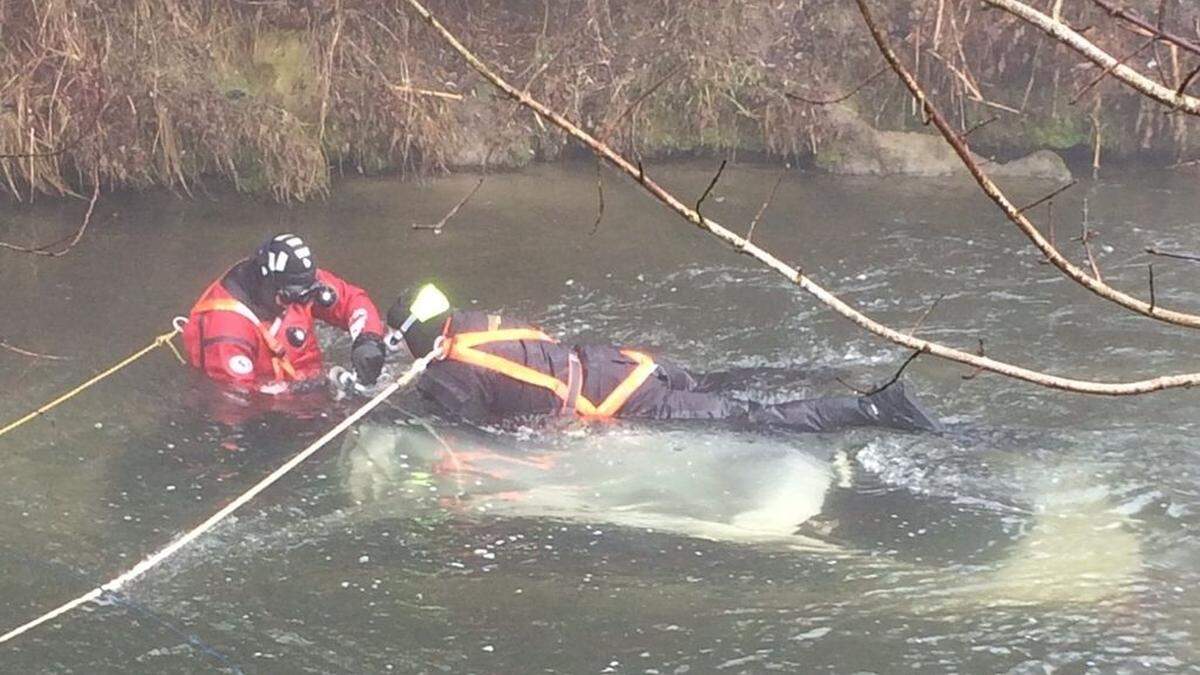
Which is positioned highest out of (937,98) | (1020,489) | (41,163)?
(937,98)

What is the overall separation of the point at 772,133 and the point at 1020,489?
20.4 ft

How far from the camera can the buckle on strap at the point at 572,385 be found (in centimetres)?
631

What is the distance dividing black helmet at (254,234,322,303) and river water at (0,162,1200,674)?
0.68m

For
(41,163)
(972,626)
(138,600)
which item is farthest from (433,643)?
(41,163)

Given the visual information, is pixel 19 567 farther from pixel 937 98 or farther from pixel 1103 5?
pixel 937 98

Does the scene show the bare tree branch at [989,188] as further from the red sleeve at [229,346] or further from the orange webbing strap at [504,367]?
the red sleeve at [229,346]

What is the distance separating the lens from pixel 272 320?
675cm

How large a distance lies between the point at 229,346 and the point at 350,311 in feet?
2.15

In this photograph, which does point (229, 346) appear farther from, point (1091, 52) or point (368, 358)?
point (1091, 52)

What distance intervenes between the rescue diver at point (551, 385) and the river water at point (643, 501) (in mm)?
125

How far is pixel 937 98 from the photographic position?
11.8 m

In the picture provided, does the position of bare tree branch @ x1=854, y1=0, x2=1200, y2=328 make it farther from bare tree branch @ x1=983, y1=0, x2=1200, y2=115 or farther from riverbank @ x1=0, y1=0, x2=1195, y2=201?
riverbank @ x1=0, y1=0, x2=1195, y2=201

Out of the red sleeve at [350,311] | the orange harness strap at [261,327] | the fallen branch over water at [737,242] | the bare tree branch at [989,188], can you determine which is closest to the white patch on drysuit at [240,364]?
the orange harness strap at [261,327]

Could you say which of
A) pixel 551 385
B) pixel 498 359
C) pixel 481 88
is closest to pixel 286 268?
pixel 498 359
